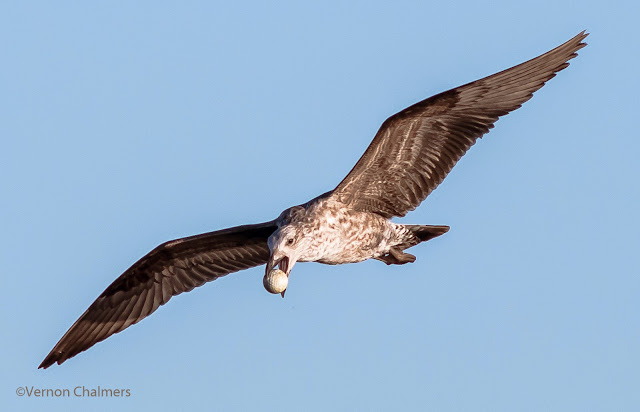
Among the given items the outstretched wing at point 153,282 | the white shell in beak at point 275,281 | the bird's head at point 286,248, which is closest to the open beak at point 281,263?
the bird's head at point 286,248

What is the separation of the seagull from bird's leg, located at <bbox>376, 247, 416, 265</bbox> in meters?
0.01

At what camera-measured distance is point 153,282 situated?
1357 centimetres

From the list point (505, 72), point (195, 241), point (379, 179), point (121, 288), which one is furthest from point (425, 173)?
point (121, 288)

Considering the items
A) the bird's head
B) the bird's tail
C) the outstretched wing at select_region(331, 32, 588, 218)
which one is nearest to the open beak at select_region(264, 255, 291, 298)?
the bird's head

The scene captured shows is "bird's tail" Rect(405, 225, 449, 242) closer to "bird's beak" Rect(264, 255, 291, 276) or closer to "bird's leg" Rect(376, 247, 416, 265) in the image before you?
"bird's leg" Rect(376, 247, 416, 265)

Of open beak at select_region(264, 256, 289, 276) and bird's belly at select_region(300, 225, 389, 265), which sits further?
bird's belly at select_region(300, 225, 389, 265)

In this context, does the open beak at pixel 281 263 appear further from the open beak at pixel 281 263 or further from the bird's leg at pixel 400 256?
the bird's leg at pixel 400 256

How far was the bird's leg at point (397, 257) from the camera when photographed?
12906 mm

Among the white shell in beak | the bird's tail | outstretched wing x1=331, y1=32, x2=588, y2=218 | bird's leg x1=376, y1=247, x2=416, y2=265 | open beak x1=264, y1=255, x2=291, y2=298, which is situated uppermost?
outstretched wing x1=331, y1=32, x2=588, y2=218

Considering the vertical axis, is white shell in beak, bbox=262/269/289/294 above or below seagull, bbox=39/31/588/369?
below

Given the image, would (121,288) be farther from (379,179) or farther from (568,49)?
(568,49)

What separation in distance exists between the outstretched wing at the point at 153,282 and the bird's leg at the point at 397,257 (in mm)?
1347

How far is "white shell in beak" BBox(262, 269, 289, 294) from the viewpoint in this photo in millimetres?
11156

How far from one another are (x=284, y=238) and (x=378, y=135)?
1379 millimetres
